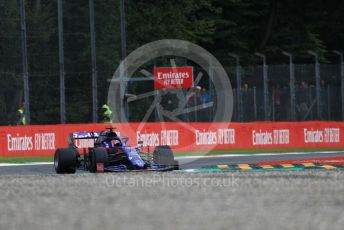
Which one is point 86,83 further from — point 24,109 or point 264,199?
point 264,199

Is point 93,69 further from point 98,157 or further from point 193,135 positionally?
point 98,157

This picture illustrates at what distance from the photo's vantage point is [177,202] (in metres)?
11.4

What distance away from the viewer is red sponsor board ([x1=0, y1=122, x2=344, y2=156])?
2944 cm

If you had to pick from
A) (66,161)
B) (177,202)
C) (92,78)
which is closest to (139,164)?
(66,161)

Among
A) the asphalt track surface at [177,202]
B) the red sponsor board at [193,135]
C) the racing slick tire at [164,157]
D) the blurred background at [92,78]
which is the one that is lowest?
the asphalt track surface at [177,202]

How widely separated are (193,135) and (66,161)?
1224 centimetres

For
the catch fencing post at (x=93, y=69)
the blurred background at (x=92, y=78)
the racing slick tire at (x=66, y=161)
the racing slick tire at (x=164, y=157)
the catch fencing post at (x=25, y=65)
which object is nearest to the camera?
the racing slick tire at (x=164, y=157)

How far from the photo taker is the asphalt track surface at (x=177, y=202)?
366 inches

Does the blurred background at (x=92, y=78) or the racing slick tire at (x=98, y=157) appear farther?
the blurred background at (x=92, y=78)

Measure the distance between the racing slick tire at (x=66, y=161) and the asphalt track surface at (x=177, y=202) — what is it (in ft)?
8.85

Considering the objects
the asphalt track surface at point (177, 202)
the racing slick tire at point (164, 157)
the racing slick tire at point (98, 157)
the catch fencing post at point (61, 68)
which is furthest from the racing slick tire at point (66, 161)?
the catch fencing post at point (61, 68)

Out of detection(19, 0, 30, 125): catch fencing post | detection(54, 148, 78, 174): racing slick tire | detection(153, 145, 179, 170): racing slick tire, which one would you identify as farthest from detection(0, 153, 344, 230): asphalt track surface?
detection(19, 0, 30, 125): catch fencing post

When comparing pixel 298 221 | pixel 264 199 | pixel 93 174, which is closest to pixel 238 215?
pixel 298 221

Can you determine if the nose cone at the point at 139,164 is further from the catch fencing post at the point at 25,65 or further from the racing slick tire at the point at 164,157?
the catch fencing post at the point at 25,65
